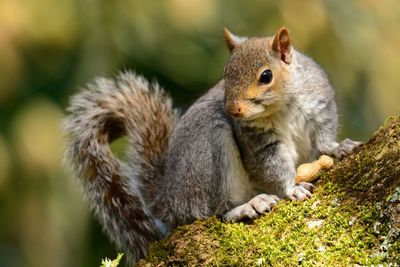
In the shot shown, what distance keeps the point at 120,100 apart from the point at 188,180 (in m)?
0.53

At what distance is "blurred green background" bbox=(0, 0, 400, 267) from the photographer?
133 inches

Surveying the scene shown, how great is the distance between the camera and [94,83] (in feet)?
10.6

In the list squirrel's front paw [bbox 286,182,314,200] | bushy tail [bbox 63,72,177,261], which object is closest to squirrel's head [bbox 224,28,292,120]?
squirrel's front paw [bbox 286,182,314,200]

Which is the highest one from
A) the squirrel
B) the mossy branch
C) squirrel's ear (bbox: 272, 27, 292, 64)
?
squirrel's ear (bbox: 272, 27, 292, 64)

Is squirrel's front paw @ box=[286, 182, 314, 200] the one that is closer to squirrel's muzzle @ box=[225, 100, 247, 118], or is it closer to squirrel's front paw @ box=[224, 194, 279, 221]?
squirrel's front paw @ box=[224, 194, 279, 221]

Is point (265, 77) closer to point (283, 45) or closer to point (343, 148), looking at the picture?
point (283, 45)

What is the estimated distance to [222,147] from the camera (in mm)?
2697

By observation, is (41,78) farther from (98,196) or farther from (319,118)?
(319,118)

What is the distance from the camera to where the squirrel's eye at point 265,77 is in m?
2.55

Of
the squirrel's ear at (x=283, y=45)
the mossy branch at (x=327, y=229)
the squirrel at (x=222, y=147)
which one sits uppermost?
the squirrel's ear at (x=283, y=45)

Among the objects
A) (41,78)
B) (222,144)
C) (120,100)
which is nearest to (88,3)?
(41,78)

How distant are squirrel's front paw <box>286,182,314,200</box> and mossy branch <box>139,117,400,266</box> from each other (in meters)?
0.02

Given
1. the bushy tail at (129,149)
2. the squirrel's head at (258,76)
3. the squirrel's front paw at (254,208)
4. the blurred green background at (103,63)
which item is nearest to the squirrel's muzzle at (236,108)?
the squirrel's head at (258,76)

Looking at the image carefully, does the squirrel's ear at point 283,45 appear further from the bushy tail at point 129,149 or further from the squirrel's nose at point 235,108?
the bushy tail at point 129,149
